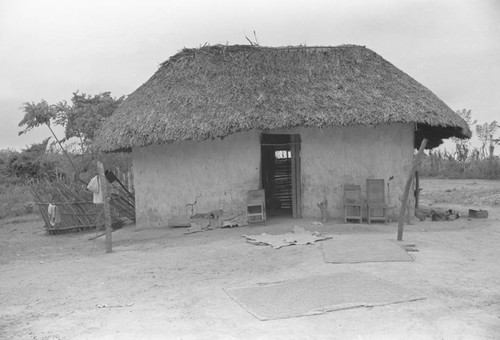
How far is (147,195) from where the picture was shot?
10.3 m

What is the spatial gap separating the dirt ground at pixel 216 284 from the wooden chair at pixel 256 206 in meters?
0.25

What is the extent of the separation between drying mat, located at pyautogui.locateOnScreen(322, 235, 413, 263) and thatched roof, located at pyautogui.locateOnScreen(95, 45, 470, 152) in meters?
2.77

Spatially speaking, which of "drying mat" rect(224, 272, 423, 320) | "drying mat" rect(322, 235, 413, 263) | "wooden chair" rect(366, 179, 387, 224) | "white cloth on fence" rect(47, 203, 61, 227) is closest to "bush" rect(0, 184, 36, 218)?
"white cloth on fence" rect(47, 203, 61, 227)

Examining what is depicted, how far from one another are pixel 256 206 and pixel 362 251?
11.0 feet

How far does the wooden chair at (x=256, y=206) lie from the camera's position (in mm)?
9562

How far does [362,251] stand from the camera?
6.63 metres

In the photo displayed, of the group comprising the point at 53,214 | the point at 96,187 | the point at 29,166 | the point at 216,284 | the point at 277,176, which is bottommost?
the point at 216,284

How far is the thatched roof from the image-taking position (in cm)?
940

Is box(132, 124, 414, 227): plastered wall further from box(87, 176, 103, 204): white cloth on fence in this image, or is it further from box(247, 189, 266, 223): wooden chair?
box(87, 176, 103, 204): white cloth on fence

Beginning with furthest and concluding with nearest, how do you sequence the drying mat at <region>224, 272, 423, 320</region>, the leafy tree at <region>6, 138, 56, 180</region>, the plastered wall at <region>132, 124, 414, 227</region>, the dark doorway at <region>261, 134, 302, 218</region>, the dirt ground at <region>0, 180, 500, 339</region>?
the leafy tree at <region>6, 138, 56, 180</region> → the dark doorway at <region>261, 134, 302, 218</region> → the plastered wall at <region>132, 124, 414, 227</region> → the drying mat at <region>224, 272, 423, 320</region> → the dirt ground at <region>0, 180, 500, 339</region>

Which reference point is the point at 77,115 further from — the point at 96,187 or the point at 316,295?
the point at 316,295

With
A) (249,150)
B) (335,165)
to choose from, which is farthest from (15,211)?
(335,165)

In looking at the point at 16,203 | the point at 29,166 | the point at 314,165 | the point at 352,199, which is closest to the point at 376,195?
the point at 352,199

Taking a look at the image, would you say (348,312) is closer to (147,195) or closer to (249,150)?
(249,150)
